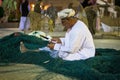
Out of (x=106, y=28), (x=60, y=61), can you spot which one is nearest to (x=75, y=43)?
(x=60, y=61)

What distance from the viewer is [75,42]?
7117mm

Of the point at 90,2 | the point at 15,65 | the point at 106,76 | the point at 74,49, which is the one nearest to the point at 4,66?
the point at 15,65

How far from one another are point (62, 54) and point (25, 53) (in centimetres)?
126

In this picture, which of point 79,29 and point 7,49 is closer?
point 79,29

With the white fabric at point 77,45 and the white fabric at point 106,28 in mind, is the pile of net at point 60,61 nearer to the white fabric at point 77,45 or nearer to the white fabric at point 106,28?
the white fabric at point 77,45

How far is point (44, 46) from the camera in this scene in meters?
8.29

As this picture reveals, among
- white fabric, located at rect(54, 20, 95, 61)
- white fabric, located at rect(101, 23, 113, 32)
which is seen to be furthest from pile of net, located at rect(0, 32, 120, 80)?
white fabric, located at rect(101, 23, 113, 32)

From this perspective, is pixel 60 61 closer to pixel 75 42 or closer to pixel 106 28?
pixel 75 42

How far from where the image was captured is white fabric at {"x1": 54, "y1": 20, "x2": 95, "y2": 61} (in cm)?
715

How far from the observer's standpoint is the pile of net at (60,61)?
21.2 feet

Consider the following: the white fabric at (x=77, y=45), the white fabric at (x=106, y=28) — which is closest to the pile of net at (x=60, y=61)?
the white fabric at (x=77, y=45)

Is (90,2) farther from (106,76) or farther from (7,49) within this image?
(106,76)

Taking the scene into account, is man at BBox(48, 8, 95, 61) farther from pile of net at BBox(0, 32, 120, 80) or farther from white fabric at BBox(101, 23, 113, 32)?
white fabric at BBox(101, 23, 113, 32)

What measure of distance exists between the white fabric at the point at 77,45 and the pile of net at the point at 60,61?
6.0 inches
